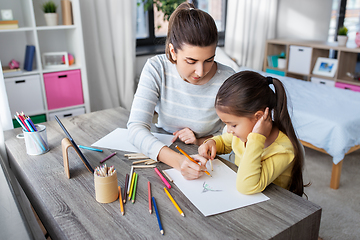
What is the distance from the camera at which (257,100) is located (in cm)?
100

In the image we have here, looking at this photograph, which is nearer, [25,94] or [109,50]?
[25,94]

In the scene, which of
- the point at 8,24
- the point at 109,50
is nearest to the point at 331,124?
the point at 109,50

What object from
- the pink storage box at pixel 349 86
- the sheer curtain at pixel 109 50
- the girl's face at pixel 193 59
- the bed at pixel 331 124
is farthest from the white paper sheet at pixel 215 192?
the pink storage box at pixel 349 86

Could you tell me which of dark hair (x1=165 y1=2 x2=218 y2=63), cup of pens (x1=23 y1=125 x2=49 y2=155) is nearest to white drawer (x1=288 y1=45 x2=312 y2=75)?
dark hair (x1=165 y1=2 x2=218 y2=63)

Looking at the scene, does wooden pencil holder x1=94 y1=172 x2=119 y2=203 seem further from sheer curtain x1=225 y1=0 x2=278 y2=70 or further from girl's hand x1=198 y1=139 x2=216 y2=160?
sheer curtain x1=225 y1=0 x2=278 y2=70

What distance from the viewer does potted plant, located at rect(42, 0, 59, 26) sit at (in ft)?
8.02

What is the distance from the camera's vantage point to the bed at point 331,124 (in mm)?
2107

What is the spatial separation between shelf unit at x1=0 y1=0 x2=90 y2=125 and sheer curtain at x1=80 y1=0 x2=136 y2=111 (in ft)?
0.80

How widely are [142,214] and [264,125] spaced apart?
47 cm

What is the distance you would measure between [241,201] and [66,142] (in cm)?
60

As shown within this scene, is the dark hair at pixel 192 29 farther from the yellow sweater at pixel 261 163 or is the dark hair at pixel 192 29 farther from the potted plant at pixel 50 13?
the potted plant at pixel 50 13

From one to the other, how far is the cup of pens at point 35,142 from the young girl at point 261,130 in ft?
2.21

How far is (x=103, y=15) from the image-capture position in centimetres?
288

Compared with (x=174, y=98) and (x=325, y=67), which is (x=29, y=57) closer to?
(x=174, y=98)
